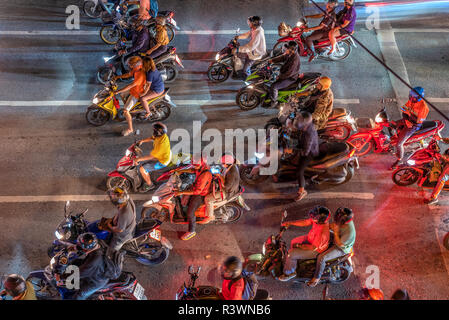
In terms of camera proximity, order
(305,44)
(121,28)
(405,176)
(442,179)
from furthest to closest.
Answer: (305,44)
(121,28)
(405,176)
(442,179)

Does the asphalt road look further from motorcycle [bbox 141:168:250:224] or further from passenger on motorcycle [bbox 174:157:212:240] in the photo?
passenger on motorcycle [bbox 174:157:212:240]

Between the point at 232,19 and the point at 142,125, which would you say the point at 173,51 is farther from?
the point at 232,19

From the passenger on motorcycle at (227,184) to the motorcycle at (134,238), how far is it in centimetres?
101

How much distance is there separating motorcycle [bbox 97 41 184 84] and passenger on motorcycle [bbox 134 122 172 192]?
3.15 metres

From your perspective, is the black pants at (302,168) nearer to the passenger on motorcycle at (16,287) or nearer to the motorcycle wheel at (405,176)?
the motorcycle wheel at (405,176)

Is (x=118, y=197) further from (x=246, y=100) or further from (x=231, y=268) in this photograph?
(x=246, y=100)

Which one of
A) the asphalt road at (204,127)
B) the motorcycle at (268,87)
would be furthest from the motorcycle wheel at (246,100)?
the asphalt road at (204,127)

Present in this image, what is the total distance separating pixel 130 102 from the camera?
32.7ft

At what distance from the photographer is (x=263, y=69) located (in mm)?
10594

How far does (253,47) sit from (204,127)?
2482mm

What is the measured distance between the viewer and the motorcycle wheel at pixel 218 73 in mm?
11578

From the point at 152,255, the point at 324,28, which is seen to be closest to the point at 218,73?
the point at 324,28

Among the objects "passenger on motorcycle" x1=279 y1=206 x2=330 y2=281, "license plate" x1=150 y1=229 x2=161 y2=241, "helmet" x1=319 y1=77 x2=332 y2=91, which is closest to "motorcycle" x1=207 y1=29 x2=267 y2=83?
"helmet" x1=319 y1=77 x2=332 y2=91
